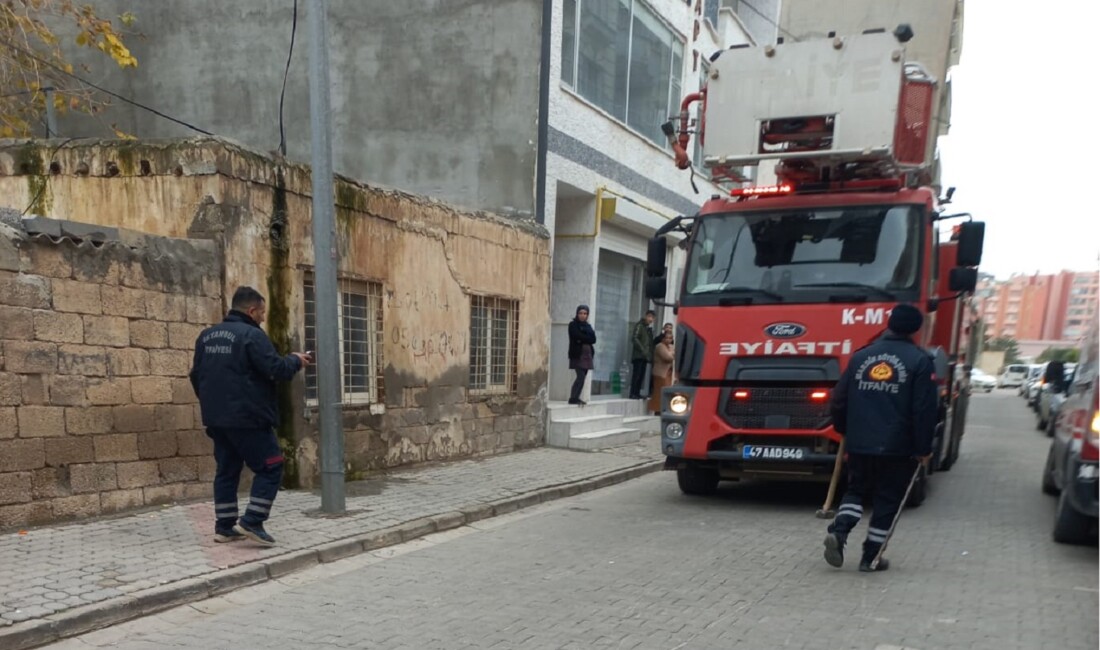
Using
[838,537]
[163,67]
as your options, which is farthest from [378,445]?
[163,67]

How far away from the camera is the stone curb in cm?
411

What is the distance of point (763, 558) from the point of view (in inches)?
232

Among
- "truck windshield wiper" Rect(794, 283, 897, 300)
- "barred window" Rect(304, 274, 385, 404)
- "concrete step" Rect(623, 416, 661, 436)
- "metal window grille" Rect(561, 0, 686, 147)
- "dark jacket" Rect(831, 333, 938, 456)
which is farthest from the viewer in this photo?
"concrete step" Rect(623, 416, 661, 436)

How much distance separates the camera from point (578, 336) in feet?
40.1

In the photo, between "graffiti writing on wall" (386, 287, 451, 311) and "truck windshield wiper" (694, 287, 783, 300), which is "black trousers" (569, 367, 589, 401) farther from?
"truck windshield wiper" (694, 287, 783, 300)

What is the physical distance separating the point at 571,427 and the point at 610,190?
4.15 m

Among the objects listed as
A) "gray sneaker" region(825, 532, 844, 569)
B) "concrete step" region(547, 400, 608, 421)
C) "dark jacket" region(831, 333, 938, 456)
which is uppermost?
"dark jacket" region(831, 333, 938, 456)

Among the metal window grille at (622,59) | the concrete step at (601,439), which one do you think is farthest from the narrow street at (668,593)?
the metal window grille at (622,59)

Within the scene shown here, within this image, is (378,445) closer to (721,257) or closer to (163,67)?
(721,257)

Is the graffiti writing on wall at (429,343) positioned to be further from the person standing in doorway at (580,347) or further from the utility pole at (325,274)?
the person standing in doorway at (580,347)

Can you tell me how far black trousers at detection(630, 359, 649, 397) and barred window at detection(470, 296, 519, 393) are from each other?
11.6 ft

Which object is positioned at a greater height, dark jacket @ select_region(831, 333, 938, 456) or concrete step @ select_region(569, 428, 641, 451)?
dark jacket @ select_region(831, 333, 938, 456)

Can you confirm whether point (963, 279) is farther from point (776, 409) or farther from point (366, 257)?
point (366, 257)

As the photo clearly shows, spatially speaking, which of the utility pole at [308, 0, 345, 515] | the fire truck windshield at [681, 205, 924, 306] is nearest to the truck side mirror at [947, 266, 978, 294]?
the fire truck windshield at [681, 205, 924, 306]
